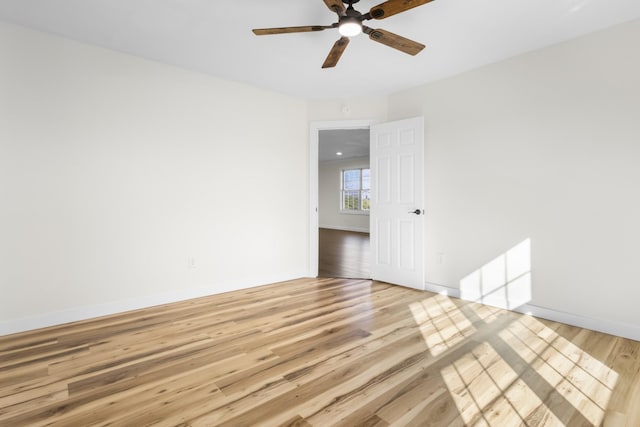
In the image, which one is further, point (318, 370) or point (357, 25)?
point (357, 25)

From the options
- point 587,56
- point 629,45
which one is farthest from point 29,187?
point 629,45

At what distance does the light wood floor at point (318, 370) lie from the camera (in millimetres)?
1632

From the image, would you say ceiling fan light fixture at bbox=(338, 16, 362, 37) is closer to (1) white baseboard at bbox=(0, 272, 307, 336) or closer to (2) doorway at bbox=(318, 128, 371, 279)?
(1) white baseboard at bbox=(0, 272, 307, 336)

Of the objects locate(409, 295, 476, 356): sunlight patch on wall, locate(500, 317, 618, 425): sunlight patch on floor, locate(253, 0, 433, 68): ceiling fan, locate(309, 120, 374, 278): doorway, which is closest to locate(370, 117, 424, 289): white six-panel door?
locate(309, 120, 374, 278): doorway

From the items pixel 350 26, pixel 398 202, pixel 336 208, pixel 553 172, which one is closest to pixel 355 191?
pixel 336 208

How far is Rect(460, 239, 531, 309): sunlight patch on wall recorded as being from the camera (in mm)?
3141

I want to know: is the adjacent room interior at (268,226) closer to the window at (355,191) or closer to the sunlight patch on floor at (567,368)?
the sunlight patch on floor at (567,368)

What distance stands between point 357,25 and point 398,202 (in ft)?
7.92

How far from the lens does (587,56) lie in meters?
2.78

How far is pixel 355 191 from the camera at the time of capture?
11164 millimetres

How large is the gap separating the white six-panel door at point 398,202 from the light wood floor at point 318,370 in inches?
39.4

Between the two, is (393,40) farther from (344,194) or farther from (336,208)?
(336,208)

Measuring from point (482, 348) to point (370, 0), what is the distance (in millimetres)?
2688

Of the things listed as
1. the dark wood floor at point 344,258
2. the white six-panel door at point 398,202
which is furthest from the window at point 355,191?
the white six-panel door at point 398,202
